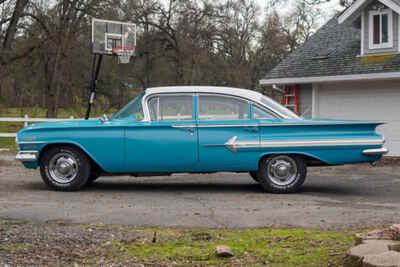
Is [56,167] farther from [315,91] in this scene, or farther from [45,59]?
[45,59]

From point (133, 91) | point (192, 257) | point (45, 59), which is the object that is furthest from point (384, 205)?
point (133, 91)

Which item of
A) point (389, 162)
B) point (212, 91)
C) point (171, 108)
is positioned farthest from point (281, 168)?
point (389, 162)

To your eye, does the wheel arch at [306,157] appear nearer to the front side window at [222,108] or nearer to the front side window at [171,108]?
the front side window at [222,108]

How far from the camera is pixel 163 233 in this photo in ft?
19.5

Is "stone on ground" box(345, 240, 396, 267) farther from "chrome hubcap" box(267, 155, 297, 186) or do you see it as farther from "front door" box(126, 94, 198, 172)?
"front door" box(126, 94, 198, 172)

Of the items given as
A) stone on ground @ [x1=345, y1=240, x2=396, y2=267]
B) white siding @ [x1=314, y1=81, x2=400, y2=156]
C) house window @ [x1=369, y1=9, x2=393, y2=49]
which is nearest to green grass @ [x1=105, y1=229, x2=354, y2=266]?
stone on ground @ [x1=345, y1=240, x2=396, y2=267]

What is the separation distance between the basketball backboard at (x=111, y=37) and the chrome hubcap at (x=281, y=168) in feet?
42.9

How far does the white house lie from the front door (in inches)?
360

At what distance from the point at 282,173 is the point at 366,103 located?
9.27 meters

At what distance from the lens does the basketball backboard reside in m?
21.4

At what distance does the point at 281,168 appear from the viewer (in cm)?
914

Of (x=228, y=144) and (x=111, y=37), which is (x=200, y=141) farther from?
(x=111, y=37)

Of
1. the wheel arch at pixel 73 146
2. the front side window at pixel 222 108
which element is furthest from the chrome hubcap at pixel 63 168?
the front side window at pixel 222 108

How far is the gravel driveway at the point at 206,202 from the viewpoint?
678 cm
